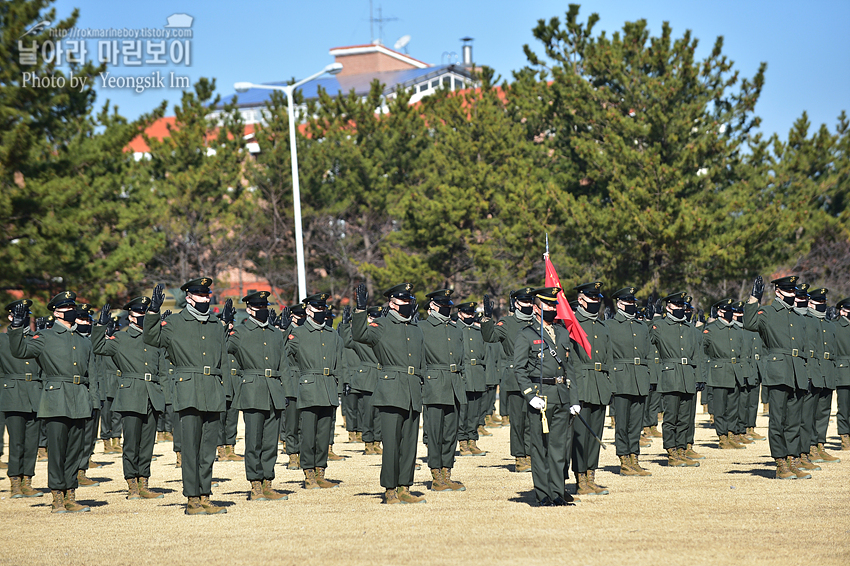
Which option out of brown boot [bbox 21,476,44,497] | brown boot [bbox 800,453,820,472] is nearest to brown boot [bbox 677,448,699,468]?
brown boot [bbox 800,453,820,472]

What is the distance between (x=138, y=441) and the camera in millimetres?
11531

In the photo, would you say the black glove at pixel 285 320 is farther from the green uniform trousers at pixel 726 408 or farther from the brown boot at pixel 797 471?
the brown boot at pixel 797 471

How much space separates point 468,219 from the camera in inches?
1326

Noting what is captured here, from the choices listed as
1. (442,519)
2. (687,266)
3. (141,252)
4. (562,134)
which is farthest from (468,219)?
(442,519)

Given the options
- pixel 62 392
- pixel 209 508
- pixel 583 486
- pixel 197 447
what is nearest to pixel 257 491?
pixel 209 508

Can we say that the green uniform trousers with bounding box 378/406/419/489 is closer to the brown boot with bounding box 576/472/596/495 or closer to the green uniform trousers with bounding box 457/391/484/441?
the brown boot with bounding box 576/472/596/495

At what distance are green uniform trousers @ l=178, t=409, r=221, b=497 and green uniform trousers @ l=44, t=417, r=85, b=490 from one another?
1511mm

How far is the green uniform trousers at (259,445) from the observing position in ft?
36.1

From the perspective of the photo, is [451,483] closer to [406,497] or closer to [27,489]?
[406,497]

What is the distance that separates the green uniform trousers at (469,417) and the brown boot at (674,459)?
339 cm

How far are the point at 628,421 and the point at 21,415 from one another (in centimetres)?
746

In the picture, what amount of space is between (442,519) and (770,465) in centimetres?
581

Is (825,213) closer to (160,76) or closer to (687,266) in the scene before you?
(687,266)

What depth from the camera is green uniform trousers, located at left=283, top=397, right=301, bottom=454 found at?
13.4 meters
